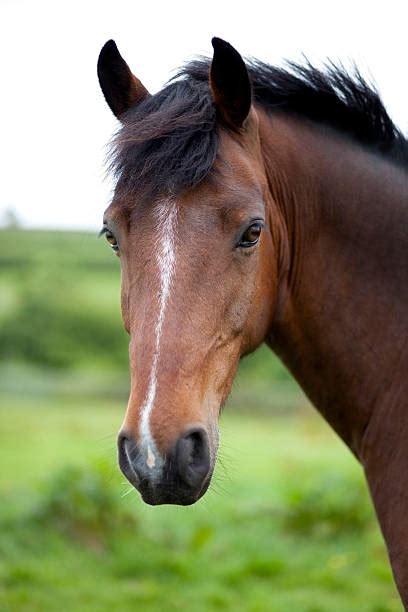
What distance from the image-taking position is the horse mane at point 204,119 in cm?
305

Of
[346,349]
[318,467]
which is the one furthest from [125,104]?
[318,467]

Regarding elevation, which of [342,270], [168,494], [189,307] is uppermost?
[189,307]

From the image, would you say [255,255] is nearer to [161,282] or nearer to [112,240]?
[161,282]

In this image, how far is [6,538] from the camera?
289 inches

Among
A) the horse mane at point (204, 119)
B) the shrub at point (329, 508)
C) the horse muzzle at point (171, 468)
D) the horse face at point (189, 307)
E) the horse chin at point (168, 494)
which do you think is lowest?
the shrub at point (329, 508)

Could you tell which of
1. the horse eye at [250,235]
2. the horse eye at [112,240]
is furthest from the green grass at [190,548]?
the horse eye at [250,235]

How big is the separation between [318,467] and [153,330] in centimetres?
826

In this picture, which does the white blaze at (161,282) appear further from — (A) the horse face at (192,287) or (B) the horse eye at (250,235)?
(B) the horse eye at (250,235)

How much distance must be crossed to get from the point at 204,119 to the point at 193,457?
1366 millimetres

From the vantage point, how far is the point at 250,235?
3.06 metres

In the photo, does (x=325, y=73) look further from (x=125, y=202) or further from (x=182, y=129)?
(x=125, y=202)

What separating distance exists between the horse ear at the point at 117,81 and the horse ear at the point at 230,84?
1.40ft

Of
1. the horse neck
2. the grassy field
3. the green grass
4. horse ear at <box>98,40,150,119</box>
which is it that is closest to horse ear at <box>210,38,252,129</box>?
the horse neck

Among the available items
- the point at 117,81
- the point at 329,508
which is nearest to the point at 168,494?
the point at 117,81
